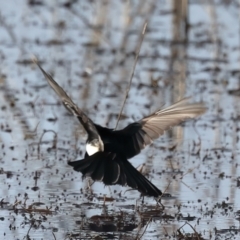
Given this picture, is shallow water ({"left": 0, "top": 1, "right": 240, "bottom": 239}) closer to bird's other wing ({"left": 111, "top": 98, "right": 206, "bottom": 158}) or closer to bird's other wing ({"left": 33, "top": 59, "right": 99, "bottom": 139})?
bird's other wing ({"left": 111, "top": 98, "right": 206, "bottom": 158})

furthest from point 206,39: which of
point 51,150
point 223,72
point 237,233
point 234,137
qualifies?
point 237,233

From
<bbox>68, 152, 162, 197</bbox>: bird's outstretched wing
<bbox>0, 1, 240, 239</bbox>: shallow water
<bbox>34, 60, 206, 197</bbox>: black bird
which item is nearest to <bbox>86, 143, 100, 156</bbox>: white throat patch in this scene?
<bbox>34, 60, 206, 197</bbox>: black bird

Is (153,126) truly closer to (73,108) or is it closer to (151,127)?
(151,127)

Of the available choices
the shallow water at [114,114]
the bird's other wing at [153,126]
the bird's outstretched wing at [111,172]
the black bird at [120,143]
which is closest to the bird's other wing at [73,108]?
the black bird at [120,143]

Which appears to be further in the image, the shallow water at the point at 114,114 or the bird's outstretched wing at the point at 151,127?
the bird's outstretched wing at the point at 151,127

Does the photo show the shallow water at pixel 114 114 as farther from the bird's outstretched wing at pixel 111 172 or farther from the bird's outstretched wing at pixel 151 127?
the bird's outstretched wing at pixel 151 127

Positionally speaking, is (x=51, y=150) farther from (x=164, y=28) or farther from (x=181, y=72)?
(x=164, y=28)
